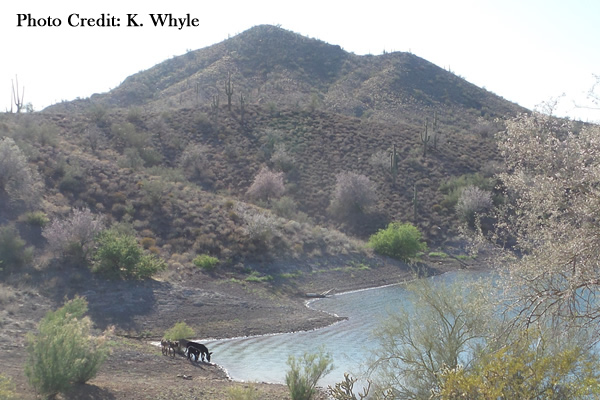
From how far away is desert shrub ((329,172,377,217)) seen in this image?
4778cm

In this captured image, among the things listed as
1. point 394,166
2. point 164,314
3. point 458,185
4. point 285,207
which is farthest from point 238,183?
point 164,314

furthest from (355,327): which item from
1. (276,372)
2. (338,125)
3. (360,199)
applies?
(338,125)

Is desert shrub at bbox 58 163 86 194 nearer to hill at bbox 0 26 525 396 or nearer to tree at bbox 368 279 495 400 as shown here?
hill at bbox 0 26 525 396

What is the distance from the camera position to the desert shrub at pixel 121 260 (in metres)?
26.1

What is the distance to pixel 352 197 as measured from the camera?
4769 cm

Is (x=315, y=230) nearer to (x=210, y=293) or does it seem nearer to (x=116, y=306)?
(x=210, y=293)

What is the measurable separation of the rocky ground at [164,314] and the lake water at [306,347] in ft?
2.59


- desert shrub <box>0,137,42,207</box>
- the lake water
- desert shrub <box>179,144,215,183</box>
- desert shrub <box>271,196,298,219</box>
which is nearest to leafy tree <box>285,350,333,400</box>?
the lake water

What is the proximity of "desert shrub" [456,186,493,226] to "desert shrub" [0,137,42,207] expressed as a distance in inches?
1232

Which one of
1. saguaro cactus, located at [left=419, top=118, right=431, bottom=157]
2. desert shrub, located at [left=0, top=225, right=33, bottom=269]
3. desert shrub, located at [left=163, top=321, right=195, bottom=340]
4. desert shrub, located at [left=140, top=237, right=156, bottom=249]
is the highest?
saguaro cactus, located at [left=419, top=118, right=431, bottom=157]

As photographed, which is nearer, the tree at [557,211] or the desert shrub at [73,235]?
the tree at [557,211]

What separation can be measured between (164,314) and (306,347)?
6.59 meters

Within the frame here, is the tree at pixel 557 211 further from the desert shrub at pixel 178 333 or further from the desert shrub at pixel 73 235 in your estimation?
the desert shrub at pixel 73 235

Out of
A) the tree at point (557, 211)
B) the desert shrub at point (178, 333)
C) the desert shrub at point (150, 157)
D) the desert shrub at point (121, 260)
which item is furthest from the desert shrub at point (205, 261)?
the tree at point (557, 211)
